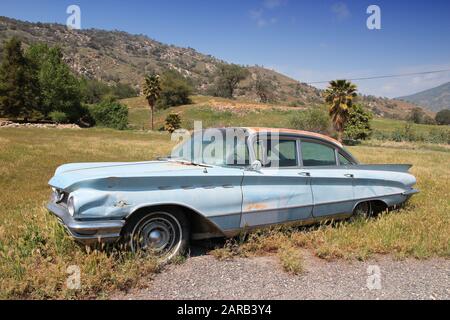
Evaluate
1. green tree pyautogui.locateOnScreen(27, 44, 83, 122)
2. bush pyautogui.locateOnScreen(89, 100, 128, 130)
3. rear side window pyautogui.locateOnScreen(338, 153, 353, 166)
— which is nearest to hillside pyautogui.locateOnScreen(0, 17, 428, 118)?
bush pyautogui.locateOnScreen(89, 100, 128, 130)

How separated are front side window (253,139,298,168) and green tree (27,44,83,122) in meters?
64.5

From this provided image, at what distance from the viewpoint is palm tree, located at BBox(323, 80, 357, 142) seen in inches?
1671

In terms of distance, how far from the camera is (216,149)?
5.12 meters

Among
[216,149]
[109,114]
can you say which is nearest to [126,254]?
[216,149]

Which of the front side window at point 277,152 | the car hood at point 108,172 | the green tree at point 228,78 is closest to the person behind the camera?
the car hood at point 108,172

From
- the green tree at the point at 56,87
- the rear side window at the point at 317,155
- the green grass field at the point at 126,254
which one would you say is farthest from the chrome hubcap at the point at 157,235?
the green tree at the point at 56,87

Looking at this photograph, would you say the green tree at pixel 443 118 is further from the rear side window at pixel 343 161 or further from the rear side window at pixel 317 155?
the rear side window at pixel 317 155

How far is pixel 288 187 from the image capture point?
4.92 meters

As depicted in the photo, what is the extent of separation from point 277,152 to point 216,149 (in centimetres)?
87

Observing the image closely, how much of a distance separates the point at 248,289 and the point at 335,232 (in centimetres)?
203

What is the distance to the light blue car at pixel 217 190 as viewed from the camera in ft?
12.5

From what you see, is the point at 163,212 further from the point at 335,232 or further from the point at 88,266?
the point at 335,232

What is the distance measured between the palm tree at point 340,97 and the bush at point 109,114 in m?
37.7
